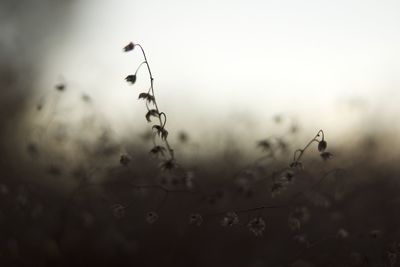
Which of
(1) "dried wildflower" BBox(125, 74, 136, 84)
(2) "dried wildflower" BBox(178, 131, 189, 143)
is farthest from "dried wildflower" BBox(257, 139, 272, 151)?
(1) "dried wildflower" BBox(125, 74, 136, 84)

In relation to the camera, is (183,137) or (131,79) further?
(183,137)

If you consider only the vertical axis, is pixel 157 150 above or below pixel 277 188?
above

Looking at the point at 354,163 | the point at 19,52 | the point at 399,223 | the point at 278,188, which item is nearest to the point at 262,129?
the point at 354,163

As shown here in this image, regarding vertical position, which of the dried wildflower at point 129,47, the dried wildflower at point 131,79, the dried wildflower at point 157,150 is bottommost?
the dried wildflower at point 157,150

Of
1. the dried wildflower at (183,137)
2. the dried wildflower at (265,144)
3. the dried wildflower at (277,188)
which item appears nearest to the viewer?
the dried wildflower at (277,188)

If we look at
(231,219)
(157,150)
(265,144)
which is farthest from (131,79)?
(265,144)

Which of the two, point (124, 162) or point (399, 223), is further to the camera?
point (399, 223)

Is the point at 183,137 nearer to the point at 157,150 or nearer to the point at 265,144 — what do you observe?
the point at 265,144

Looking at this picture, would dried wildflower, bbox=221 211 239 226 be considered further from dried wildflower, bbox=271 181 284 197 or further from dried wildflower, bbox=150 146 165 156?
dried wildflower, bbox=150 146 165 156

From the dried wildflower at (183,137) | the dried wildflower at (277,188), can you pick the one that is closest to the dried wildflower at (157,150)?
the dried wildflower at (277,188)

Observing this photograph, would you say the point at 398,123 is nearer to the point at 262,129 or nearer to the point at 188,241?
the point at 262,129

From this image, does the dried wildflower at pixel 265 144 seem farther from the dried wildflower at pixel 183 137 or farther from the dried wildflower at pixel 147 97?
the dried wildflower at pixel 147 97
